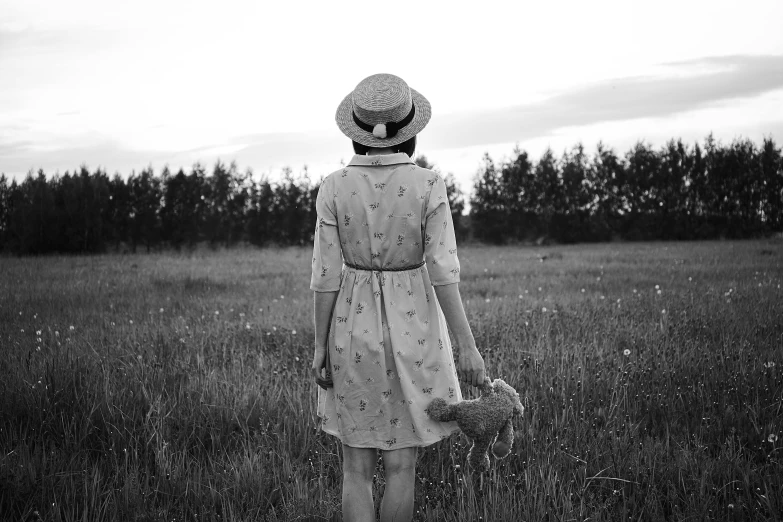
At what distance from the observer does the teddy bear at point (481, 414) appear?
262 cm

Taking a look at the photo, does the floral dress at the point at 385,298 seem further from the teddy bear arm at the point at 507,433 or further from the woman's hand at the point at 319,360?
the teddy bear arm at the point at 507,433

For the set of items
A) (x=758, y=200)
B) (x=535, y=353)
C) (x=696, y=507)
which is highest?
(x=758, y=200)

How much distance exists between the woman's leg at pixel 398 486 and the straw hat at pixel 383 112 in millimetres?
1496

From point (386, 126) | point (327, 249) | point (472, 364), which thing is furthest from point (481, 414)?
point (386, 126)

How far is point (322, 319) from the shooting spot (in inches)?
109

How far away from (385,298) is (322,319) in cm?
33

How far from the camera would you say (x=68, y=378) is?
4.46m

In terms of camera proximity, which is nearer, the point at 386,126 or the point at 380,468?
the point at 386,126

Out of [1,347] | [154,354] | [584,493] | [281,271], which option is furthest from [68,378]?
[281,271]

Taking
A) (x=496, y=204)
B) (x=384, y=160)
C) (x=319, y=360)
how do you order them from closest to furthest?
1. (x=384, y=160)
2. (x=319, y=360)
3. (x=496, y=204)

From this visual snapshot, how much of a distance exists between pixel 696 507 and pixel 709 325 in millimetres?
4086

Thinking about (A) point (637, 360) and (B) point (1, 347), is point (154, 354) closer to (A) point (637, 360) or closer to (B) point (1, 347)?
(B) point (1, 347)

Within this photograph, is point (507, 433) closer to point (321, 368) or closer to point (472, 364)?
point (472, 364)

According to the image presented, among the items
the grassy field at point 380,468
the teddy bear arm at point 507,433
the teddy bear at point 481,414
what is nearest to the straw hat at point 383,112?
the teddy bear at point 481,414
